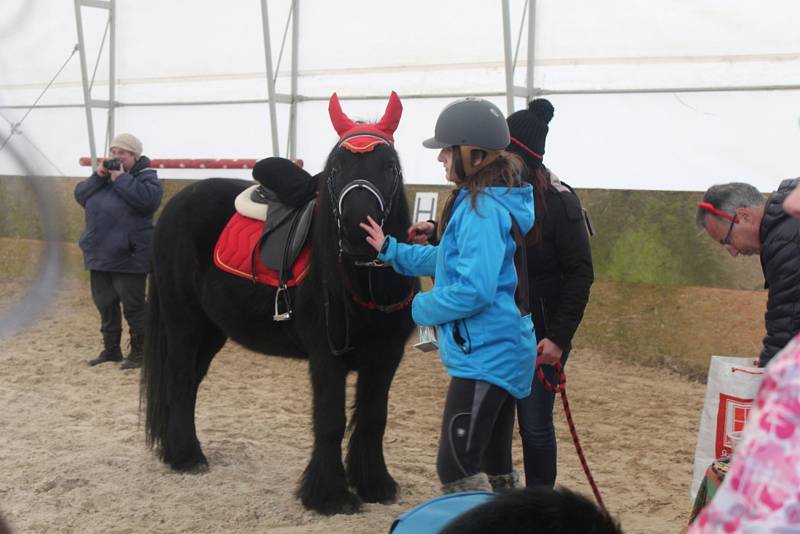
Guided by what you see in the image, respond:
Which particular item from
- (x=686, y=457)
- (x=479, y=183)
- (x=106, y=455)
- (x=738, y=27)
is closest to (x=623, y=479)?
(x=686, y=457)

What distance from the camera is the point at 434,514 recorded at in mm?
1604

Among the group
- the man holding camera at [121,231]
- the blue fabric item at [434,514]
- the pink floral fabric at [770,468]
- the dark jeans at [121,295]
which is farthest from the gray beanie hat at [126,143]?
the pink floral fabric at [770,468]

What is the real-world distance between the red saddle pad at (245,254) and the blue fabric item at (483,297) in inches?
45.0

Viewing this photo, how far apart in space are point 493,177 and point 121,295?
4547 millimetres

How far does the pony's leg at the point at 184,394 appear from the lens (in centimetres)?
409

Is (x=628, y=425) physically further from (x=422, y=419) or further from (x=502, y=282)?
(x=502, y=282)

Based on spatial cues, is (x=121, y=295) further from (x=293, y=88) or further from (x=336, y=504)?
Answer: (x=336, y=504)

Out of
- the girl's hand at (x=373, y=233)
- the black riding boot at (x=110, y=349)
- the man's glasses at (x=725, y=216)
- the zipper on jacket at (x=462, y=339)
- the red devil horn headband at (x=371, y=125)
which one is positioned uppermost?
the red devil horn headband at (x=371, y=125)

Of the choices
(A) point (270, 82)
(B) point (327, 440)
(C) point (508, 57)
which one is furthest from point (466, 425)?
(A) point (270, 82)

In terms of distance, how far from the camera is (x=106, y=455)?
427 centimetres

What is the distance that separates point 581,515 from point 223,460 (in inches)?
130

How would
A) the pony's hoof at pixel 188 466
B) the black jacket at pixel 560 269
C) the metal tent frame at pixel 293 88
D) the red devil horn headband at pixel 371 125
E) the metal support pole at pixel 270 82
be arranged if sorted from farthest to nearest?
the metal support pole at pixel 270 82
the metal tent frame at pixel 293 88
the pony's hoof at pixel 188 466
the red devil horn headband at pixel 371 125
the black jacket at pixel 560 269

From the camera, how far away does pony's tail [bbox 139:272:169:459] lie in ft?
13.8

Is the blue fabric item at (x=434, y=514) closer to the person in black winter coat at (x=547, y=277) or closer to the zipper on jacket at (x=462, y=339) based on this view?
the zipper on jacket at (x=462, y=339)
